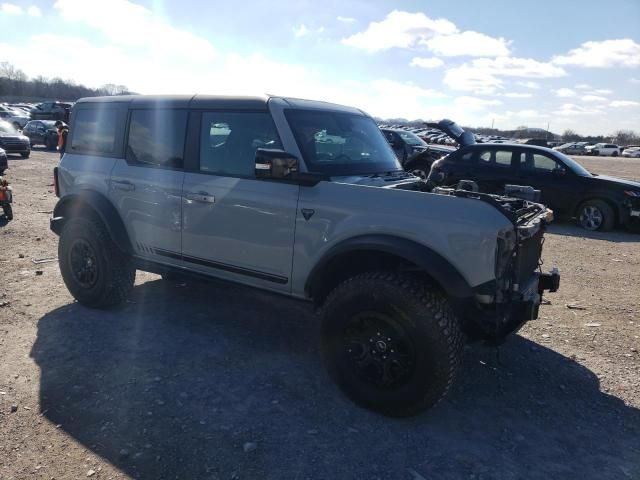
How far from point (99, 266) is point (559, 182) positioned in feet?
29.1

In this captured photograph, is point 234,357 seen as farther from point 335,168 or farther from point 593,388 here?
point 593,388

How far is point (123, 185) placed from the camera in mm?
4512

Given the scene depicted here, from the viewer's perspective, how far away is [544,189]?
1026 cm

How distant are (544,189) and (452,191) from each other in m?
7.74

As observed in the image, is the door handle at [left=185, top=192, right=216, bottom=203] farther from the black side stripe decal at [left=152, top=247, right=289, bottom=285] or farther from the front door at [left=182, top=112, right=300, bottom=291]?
the black side stripe decal at [left=152, top=247, right=289, bottom=285]

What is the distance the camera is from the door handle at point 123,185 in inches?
175

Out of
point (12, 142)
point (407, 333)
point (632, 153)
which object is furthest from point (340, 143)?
point (632, 153)

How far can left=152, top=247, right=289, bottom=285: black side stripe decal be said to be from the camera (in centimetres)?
379

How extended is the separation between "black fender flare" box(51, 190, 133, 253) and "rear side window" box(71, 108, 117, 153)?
0.46m

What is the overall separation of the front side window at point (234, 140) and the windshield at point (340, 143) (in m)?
0.21

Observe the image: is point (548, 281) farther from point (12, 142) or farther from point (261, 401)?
point (12, 142)

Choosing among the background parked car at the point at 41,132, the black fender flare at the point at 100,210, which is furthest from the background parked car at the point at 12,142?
the black fender flare at the point at 100,210

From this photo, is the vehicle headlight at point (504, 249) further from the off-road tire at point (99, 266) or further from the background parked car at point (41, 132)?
the background parked car at point (41, 132)

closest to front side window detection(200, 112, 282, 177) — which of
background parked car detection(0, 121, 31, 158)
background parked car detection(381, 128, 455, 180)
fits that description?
background parked car detection(381, 128, 455, 180)
